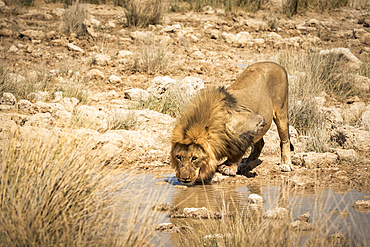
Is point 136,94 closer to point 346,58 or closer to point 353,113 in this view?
point 353,113

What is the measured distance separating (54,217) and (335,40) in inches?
568

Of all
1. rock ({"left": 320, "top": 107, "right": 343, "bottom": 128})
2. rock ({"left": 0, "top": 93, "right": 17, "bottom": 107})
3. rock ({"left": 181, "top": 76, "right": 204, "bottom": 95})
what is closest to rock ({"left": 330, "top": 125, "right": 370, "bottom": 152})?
rock ({"left": 320, "top": 107, "right": 343, "bottom": 128})

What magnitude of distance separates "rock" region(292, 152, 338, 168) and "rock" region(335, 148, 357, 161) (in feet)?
0.24

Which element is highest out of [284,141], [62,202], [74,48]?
[62,202]

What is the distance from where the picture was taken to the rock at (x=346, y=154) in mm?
7281

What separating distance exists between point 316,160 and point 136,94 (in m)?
4.33

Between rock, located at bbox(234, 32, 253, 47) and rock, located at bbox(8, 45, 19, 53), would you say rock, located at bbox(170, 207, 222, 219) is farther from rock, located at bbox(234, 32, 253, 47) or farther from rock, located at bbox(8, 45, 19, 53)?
rock, located at bbox(234, 32, 253, 47)

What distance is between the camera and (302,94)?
10.5 metres

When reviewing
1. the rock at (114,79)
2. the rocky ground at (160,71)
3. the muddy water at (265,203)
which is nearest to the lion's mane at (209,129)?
the muddy water at (265,203)

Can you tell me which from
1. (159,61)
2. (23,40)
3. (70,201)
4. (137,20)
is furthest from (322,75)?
(70,201)

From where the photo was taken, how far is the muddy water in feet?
14.2

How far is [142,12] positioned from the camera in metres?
15.7

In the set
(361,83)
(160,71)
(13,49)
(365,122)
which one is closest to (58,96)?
(160,71)

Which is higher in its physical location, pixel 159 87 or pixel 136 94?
pixel 159 87
